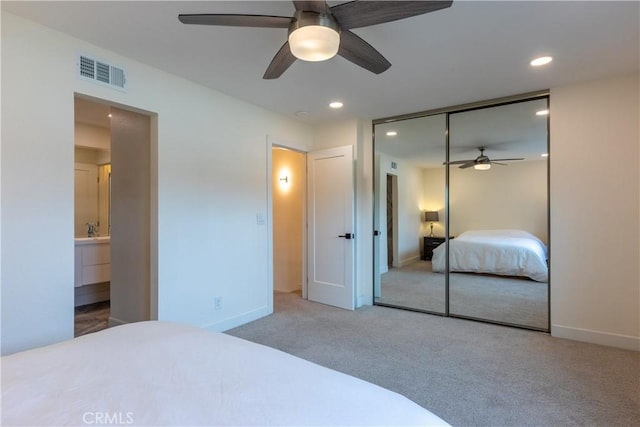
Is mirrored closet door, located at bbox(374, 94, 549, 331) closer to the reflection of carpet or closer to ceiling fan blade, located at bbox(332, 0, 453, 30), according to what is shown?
the reflection of carpet

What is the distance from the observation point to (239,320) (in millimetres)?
3562

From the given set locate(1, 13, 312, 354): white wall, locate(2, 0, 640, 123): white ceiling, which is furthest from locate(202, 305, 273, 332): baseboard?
locate(2, 0, 640, 123): white ceiling

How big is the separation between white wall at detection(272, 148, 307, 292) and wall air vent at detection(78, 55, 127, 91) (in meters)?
2.73

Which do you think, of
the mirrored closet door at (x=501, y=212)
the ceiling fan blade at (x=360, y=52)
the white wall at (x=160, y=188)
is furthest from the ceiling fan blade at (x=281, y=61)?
the mirrored closet door at (x=501, y=212)

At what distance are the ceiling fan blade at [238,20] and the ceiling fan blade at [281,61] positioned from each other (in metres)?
0.19

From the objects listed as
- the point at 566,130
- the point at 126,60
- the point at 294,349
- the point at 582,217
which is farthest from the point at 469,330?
the point at 126,60

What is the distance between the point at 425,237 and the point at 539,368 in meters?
2.39

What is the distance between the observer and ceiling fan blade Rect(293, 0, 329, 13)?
1541 millimetres

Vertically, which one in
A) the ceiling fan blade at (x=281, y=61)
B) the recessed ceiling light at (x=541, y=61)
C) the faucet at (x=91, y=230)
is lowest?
the faucet at (x=91, y=230)

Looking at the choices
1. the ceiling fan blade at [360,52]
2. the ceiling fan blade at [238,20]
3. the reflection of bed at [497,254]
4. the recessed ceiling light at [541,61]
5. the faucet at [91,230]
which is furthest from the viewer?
the faucet at [91,230]

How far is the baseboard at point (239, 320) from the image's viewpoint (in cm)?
331

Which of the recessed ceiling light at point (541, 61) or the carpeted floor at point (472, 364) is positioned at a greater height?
the recessed ceiling light at point (541, 61)

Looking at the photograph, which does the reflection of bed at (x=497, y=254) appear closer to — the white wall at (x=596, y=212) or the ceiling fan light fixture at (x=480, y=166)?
the white wall at (x=596, y=212)

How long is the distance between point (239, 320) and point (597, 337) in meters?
3.59
